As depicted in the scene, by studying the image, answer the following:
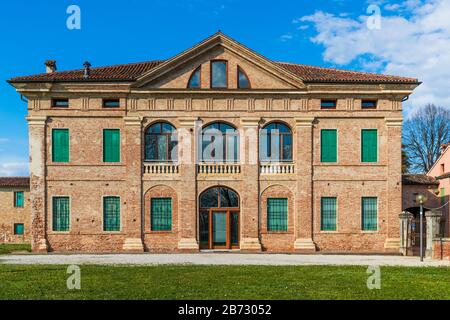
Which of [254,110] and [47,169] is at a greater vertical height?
[254,110]

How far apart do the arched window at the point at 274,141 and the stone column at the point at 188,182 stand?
338cm

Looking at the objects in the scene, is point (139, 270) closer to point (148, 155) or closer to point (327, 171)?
point (148, 155)

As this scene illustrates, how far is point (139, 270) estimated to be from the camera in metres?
16.3

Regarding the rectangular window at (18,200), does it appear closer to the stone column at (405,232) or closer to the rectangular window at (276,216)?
the rectangular window at (276,216)

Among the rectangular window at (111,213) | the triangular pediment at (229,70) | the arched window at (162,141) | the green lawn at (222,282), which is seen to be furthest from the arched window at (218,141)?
the green lawn at (222,282)

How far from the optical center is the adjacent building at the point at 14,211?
35125 mm

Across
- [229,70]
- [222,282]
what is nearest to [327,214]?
[229,70]

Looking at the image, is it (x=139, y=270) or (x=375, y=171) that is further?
(x=375, y=171)

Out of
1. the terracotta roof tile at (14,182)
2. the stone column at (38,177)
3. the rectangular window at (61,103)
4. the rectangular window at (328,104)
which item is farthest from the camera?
A: the terracotta roof tile at (14,182)

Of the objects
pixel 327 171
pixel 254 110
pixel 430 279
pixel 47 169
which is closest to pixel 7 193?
pixel 47 169

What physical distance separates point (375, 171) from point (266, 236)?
639cm

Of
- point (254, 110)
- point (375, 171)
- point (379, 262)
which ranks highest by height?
point (254, 110)

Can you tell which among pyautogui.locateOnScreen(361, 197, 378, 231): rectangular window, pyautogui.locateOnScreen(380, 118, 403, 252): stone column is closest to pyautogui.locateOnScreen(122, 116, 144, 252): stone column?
pyautogui.locateOnScreen(361, 197, 378, 231): rectangular window
